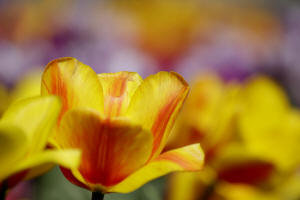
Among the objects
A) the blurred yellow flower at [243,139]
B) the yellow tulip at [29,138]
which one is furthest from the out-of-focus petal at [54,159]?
the blurred yellow flower at [243,139]

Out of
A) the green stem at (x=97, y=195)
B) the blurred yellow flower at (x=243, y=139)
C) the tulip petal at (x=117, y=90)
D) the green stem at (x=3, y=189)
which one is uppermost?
the tulip petal at (x=117, y=90)

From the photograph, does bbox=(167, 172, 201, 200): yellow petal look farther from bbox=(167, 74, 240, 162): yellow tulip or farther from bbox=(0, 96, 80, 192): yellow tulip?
bbox=(0, 96, 80, 192): yellow tulip

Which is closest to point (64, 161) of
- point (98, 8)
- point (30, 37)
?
point (30, 37)

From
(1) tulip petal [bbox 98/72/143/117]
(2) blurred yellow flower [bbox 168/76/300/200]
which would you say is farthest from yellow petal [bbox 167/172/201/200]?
(1) tulip petal [bbox 98/72/143/117]

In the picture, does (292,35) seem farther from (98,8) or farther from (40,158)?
(40,158)

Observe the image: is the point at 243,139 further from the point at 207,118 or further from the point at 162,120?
the point at 162,120

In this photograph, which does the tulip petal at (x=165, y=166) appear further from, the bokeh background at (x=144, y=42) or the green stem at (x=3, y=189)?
the bokeh background at (x=144, y=42)

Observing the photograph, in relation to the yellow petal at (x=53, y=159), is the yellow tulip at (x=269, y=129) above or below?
below

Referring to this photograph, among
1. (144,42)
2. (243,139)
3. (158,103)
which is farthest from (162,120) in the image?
(144,42)
